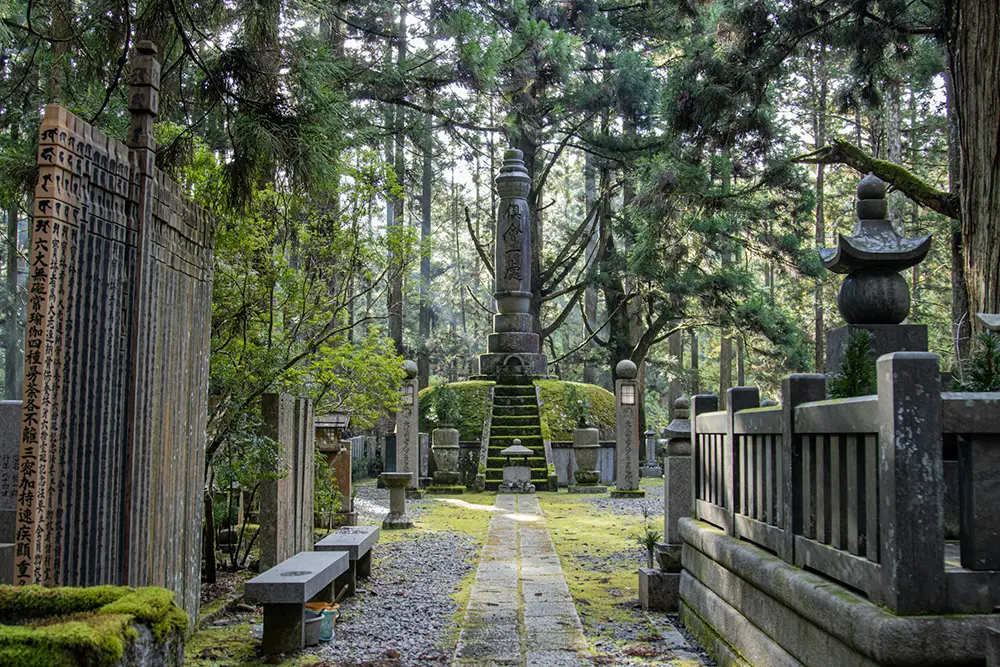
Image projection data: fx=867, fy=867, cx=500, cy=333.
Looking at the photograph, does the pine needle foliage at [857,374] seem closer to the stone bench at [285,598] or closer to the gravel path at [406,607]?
the gravel path at [406,607]

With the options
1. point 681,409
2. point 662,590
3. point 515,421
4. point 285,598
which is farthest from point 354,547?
point 515,421

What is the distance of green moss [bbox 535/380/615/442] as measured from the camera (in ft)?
61.3

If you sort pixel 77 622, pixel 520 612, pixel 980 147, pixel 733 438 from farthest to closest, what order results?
pixel 980 147 → pixel 520 612 → pixel 733 438 → pixel 77 622

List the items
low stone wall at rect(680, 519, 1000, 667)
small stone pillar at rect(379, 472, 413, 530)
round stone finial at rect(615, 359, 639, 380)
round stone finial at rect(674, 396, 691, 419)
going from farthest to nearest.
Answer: round stone finial at rect(615, 359, 639, 380) < small stone pillar at rect(379, 472, 413, 530) < round stone finial at rect(674, 396, 691, 419) < low stone wall at rect(680, 519, 1000, 667)

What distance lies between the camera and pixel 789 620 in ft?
13.3

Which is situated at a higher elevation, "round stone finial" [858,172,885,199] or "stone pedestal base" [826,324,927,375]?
"round stone finial" [858,172,885,199]

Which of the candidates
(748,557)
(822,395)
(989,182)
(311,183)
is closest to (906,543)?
(822,395)

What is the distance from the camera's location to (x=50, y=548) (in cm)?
343

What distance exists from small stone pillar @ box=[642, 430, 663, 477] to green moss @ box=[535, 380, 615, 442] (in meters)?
1.89

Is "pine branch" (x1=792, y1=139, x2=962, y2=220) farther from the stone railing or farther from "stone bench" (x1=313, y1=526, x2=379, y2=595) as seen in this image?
"stone bench" (x1=313, y1=526, x2=379, y2=595)

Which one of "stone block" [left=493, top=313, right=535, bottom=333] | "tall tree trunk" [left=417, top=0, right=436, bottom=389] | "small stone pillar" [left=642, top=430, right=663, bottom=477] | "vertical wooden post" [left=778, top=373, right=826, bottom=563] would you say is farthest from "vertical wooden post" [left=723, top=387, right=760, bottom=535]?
"tall tree trunk" [left=417, top=0, right=436, bottom=389]

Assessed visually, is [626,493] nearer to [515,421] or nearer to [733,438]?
[515,421]

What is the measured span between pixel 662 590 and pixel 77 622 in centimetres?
522

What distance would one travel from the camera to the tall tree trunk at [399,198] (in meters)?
9.56
